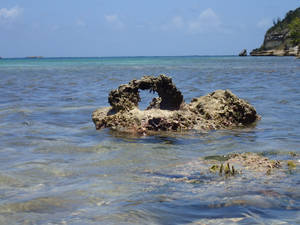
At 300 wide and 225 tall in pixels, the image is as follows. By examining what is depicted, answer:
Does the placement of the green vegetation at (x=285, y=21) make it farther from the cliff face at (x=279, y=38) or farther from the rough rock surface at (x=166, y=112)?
the rough rock surface at (x=166, y=112)

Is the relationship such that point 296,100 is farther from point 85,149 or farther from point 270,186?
point 270,186

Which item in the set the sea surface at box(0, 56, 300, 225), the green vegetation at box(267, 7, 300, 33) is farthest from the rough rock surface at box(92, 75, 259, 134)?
the green vegetation at box(267, 7, 300, 33)

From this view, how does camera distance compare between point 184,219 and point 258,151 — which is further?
point 258,151

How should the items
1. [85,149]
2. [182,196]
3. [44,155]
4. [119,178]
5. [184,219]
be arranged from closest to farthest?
[184,219] → [182,196] → [119,178] → [44,155] → [85,149]

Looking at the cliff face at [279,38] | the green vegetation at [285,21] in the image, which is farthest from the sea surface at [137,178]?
the green vegetation at [285,21]

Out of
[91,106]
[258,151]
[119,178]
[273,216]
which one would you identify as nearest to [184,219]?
[273,216]

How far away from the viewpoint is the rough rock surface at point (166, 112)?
24.3ft

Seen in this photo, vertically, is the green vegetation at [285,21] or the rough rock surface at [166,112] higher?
the green vegetation at [285,21]

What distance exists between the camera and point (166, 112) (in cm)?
761

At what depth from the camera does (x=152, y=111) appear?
301 inches

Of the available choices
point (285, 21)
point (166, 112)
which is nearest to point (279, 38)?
point (285, 21)

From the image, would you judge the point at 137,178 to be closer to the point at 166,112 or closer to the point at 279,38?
the point at 166,112

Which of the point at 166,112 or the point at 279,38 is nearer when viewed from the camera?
the point at 166,112

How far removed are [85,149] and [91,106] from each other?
544 centimetres
